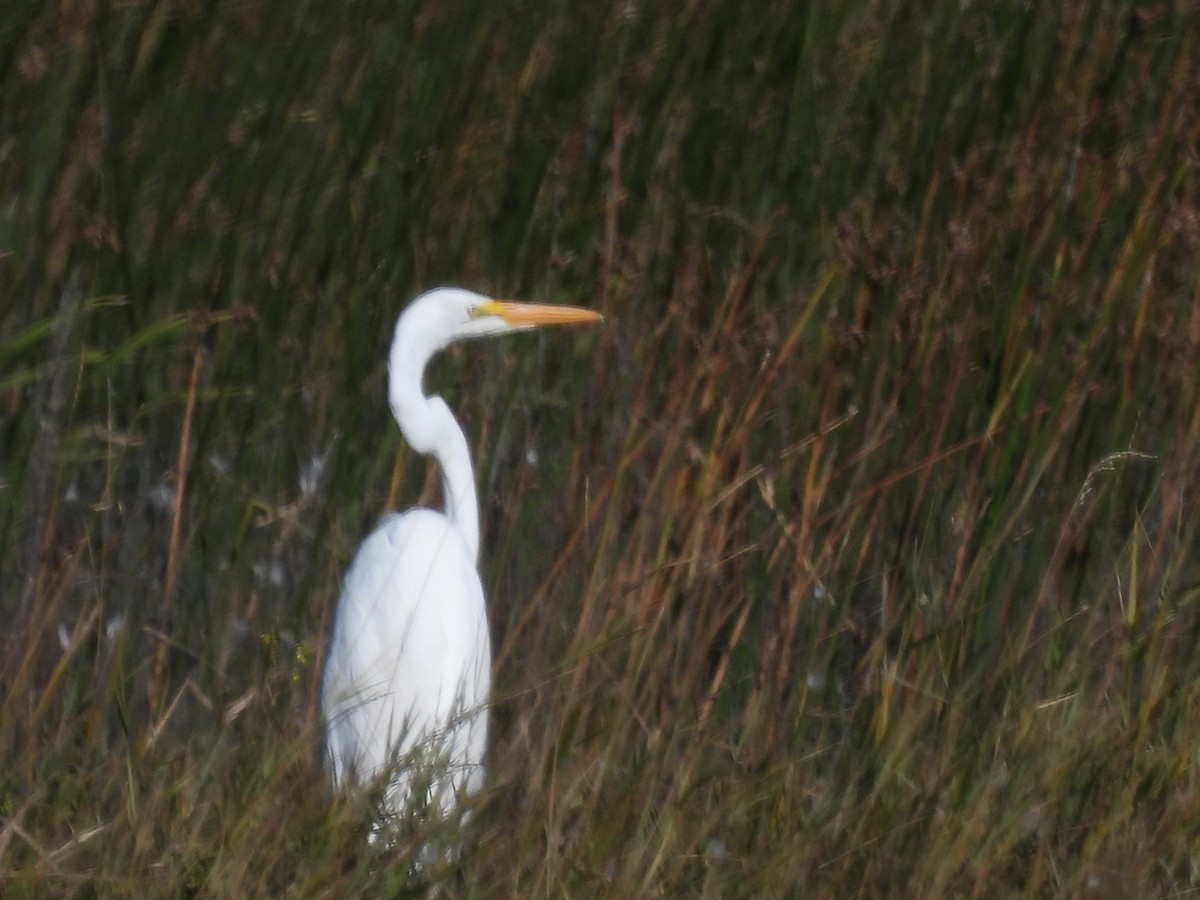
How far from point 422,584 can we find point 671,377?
Result: 0.48 m

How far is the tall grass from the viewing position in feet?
6.87

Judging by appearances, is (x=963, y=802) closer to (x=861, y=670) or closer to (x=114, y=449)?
(x=861, y=670)

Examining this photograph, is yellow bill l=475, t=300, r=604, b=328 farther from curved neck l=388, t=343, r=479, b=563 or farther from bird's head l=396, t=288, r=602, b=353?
→ curved neck l=388, t=343, r=479, b=563

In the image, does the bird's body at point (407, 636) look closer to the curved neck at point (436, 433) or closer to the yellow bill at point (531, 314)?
the curved neck at point (436, 433)

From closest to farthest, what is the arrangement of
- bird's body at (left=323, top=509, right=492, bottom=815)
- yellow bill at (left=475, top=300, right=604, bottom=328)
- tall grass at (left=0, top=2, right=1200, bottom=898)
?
tall grass at (left=0, top=2, right=1200, bottom=898), bird's body at (left=323, top=509, right=492, bottom=815), yellow bill at (left=475, top=300, right=604, bottom=328)

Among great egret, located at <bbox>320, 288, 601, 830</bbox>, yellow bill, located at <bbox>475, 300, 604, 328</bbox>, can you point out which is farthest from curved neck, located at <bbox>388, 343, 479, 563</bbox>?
yellow bill, located at <bbox>475, 300, 604, 328</bbox>

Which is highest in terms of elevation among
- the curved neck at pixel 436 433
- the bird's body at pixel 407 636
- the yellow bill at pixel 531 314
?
the yellow bill at pixel 531 314

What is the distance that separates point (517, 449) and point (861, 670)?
531mm

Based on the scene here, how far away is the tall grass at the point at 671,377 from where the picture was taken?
209 centimetres

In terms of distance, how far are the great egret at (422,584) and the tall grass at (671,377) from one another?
0.06 meters

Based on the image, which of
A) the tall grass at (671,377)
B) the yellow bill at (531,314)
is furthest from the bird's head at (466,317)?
the tall grass at (671,377)

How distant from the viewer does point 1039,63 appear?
2.66 metres

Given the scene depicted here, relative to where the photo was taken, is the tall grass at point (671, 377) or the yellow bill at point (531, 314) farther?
the yellow bill at point (531, 314)

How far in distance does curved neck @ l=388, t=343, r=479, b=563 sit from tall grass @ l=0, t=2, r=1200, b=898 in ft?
0.24
